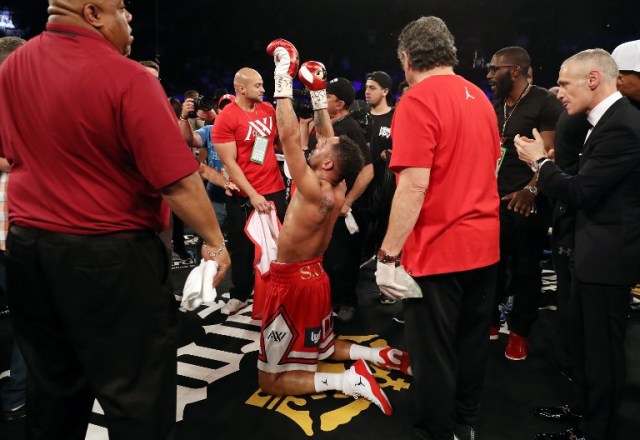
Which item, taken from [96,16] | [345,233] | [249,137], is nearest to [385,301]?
[345,233]

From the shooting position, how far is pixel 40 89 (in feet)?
3.85

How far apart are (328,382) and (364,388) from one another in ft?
0.56

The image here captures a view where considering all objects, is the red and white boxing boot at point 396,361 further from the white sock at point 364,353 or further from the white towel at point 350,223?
the white towel at point 350,223

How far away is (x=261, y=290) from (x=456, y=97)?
1718mm

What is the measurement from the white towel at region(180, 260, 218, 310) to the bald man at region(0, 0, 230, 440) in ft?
0.22

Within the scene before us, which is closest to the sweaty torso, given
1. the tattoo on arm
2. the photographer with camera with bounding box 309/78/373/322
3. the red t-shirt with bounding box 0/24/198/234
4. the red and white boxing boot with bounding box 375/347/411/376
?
the tattoo on arm

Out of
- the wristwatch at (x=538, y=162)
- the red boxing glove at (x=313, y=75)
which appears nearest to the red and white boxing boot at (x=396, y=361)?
the wristwatch at (x=538, y=162)

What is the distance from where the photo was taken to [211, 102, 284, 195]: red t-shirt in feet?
10.7

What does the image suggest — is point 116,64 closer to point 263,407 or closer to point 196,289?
point 196,289

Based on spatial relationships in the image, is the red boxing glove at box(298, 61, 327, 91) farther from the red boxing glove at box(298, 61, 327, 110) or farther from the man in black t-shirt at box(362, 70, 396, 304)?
the man in black t-shirt at box(362, 70, 396, 304)

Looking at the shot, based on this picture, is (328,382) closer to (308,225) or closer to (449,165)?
(308,225)

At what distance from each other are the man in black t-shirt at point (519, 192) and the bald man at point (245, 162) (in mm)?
1455

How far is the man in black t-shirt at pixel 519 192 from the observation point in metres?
2.63

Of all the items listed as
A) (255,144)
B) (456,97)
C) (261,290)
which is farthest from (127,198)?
(255,144)
